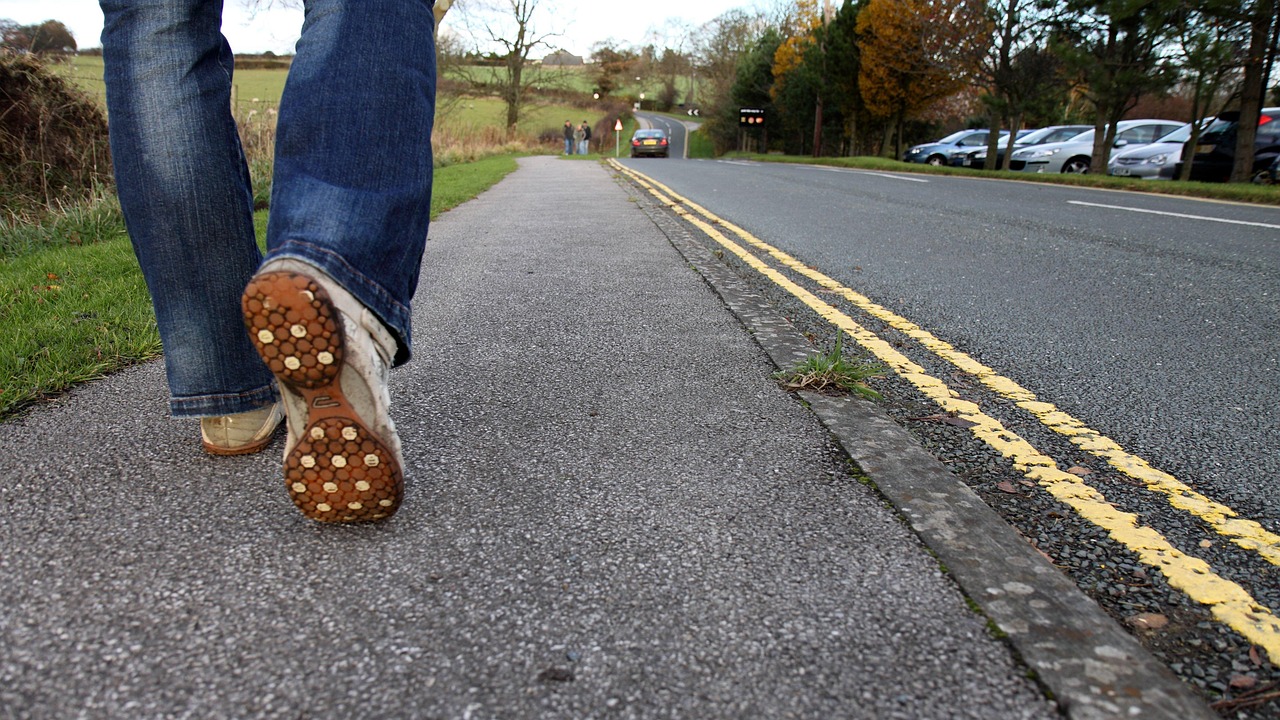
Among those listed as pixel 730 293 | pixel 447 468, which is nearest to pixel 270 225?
pixel 447 468

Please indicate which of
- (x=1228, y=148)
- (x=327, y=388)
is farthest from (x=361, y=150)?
(x=1228, y=148)

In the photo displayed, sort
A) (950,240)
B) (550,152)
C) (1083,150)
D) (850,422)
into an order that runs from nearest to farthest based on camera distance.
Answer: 1. (850,422)
2. (950,240)
3. (1083,150)
4. (550,152)

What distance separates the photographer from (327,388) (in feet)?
4.26

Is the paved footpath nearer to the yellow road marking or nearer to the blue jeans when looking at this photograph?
the blue jeans

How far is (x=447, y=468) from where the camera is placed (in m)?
1.81

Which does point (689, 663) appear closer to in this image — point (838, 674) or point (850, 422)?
point (838, 674)

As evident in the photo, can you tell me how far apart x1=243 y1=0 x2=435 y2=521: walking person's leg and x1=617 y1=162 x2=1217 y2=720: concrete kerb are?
103cm

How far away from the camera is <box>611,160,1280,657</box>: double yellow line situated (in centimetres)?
139

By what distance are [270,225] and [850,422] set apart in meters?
1.49

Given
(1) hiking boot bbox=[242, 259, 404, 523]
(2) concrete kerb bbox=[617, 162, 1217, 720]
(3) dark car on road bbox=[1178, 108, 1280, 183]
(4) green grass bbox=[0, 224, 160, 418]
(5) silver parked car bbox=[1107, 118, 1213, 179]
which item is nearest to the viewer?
(2) concrete kerb bbox=[617, 162, 1217, 720]

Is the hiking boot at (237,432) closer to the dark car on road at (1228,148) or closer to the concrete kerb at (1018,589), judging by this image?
the concrete kerb at (1018,589)

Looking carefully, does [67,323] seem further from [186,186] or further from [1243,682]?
[1243,682]

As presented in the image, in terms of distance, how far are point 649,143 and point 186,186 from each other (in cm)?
3808

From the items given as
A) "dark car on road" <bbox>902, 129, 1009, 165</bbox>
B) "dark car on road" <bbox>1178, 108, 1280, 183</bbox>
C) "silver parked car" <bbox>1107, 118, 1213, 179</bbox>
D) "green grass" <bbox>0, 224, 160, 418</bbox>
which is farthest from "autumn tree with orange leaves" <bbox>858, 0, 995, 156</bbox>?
"green grass" <bbox>0, 224, 160, 418</bbox>
